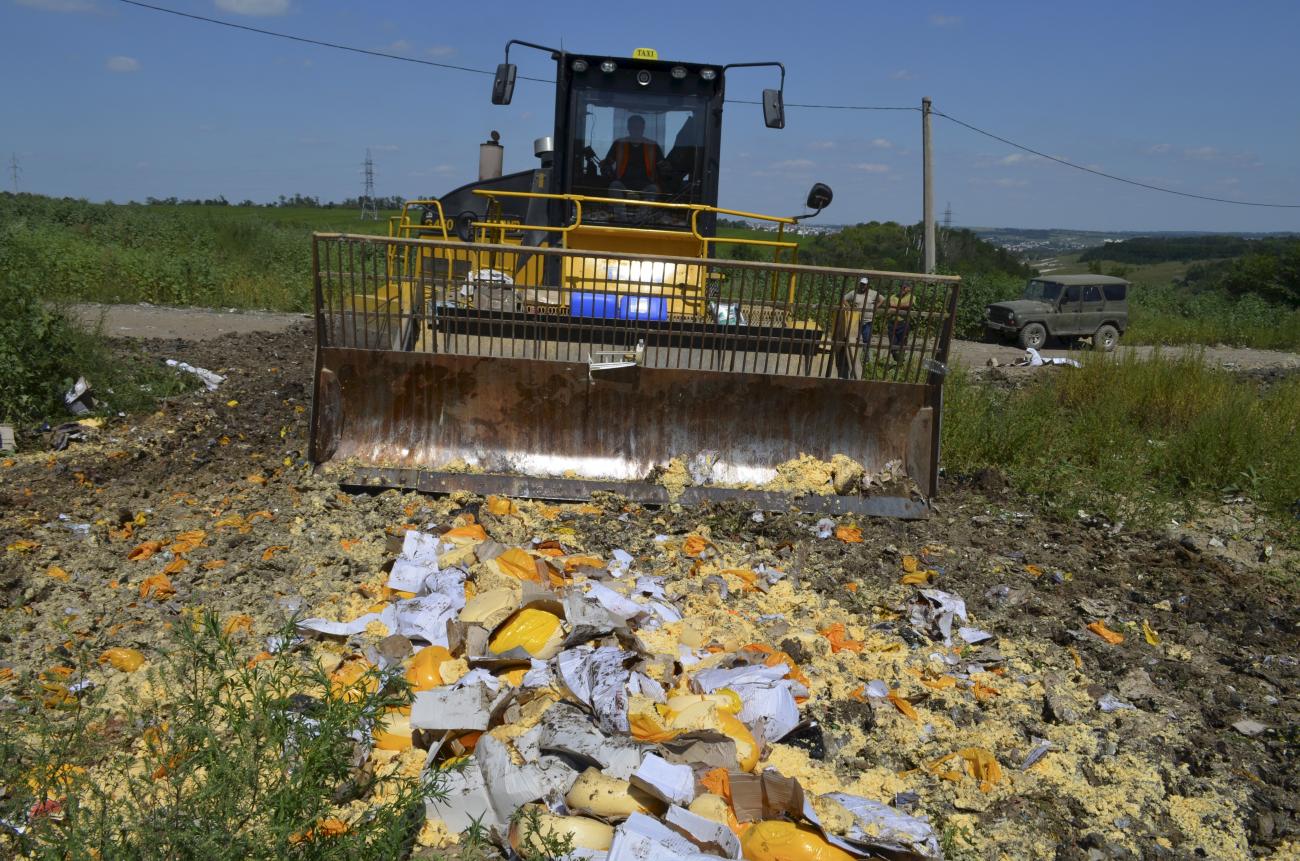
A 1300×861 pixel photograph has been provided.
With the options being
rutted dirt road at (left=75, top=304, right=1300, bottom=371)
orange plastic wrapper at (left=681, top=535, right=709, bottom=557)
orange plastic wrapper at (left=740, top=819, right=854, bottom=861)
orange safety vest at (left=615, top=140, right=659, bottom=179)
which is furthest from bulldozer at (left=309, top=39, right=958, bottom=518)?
rutted dirt road at (left=75, top=304, right=1300, bottom=371)

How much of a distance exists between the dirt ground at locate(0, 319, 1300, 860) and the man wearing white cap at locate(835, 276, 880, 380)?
42.8 inches

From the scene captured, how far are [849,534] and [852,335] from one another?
56.6 inches

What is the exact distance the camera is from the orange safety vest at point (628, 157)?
25.0ft

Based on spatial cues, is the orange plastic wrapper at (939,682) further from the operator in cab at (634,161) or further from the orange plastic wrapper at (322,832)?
the operator in cab at (634,161)

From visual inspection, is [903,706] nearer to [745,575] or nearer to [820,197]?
[745,575]

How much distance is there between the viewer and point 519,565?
4.64 m

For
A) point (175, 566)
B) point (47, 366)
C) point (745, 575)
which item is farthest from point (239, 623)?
point (47, 366)

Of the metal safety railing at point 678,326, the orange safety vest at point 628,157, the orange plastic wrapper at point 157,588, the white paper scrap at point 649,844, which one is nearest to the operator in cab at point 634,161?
the orange safety vest at point 628,157

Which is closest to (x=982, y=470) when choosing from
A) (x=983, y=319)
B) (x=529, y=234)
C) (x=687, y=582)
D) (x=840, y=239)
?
(x=687, y=582)

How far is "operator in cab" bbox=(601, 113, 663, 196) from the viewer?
7613 mm

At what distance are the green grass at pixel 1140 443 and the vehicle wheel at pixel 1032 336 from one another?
12.2 metres

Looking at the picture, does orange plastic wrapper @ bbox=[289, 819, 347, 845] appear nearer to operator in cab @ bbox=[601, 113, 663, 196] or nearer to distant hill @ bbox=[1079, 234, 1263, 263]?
Answer: operator in cab @ bbox=[601, 113, 663, 196]

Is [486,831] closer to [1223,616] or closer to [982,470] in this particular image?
[1223,616]

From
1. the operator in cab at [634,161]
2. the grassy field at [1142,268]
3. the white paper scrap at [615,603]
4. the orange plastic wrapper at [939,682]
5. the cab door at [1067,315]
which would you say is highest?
the grassy field at [1142,268]
